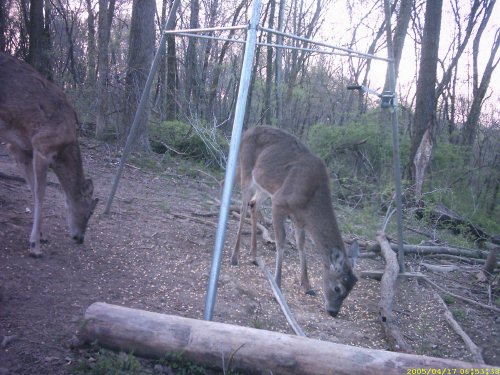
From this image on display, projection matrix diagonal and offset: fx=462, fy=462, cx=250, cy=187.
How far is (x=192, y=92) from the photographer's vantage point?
63.1 ft

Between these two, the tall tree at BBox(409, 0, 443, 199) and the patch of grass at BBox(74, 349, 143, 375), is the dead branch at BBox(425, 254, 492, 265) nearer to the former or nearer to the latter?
the tall tree at BBox(409, 0, 443, 199)

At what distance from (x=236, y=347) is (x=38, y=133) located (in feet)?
12.8

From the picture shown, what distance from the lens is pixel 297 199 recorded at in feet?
22.0

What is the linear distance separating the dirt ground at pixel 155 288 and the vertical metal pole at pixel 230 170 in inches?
43.9

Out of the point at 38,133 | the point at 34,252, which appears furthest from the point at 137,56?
the point at 34,252

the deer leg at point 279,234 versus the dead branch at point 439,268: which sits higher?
the deer leg at point 279,234

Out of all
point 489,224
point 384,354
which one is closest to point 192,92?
point 489,224

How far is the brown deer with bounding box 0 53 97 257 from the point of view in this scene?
18.7ft

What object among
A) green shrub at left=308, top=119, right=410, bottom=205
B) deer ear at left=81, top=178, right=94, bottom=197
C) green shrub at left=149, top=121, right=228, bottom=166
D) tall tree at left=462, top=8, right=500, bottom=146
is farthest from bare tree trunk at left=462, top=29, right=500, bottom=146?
deer ear at left=81, top=178, right=94, bottom=197

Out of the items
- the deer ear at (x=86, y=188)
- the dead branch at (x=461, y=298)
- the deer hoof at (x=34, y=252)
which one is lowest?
the dead branch at (x=461, y=298)

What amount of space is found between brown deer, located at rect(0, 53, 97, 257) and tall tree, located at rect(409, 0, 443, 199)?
9.96 m

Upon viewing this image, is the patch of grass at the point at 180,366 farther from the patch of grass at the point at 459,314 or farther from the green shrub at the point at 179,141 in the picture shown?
the green shrub at the point at 179,141

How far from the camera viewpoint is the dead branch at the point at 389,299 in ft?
16.6

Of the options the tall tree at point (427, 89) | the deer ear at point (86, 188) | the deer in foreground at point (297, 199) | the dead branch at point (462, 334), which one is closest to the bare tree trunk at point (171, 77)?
the tall tree at point (427, 89)
